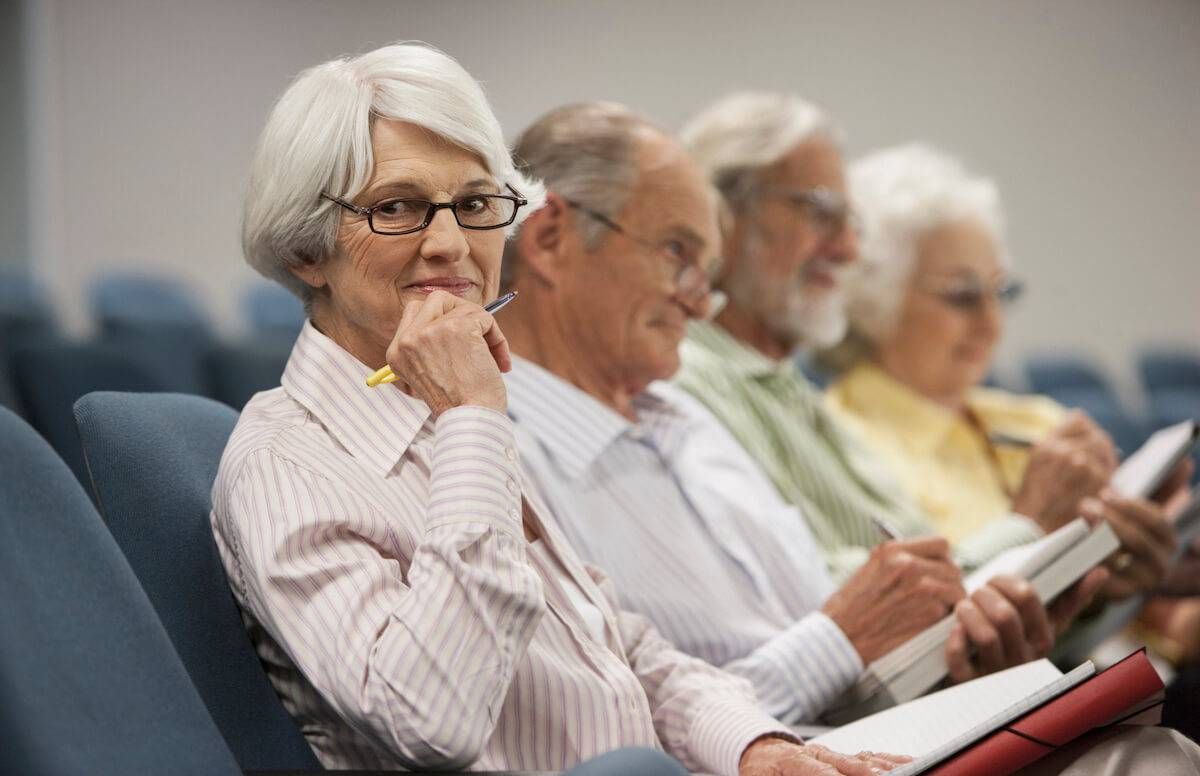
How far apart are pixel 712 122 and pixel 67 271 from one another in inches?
212

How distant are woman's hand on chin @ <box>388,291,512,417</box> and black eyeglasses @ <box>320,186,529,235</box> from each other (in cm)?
9

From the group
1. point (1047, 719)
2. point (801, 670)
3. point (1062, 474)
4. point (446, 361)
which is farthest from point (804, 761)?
point (1062, 474)

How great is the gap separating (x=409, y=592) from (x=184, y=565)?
278 mm

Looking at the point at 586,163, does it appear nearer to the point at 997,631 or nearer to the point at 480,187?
the point at 480,187

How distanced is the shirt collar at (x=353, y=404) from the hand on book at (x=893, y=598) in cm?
75

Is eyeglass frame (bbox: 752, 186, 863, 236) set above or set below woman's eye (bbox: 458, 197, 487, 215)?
below

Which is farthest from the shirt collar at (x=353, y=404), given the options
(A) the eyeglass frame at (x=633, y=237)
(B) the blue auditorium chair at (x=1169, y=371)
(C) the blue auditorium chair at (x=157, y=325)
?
(B) the blue auditorium chair at (x=1169, y=371)

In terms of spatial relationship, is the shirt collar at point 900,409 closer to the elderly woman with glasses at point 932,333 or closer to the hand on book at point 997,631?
the elderly woman with glasses at point 932,333

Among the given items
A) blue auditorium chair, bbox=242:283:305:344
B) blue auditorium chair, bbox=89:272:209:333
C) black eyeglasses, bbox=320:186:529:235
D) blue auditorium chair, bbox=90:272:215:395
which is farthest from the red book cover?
blue auditorium chair, bbox=242:283:305:344

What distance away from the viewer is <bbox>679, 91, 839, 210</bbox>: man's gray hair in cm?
249

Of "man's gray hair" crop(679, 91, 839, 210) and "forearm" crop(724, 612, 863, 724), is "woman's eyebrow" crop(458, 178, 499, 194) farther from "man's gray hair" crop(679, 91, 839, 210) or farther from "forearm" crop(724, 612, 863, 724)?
"man's gray hair" crop(679, 91, 839, 210)

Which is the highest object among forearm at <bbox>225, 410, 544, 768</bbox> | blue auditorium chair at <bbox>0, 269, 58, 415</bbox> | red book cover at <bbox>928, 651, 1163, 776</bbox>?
forearm at <bbox>225, 410, 544, 768</bbox>

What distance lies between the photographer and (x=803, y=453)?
2.24 metres

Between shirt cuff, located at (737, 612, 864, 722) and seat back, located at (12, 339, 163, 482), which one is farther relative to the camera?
seat back, located at (12, 339, 163, 482)
